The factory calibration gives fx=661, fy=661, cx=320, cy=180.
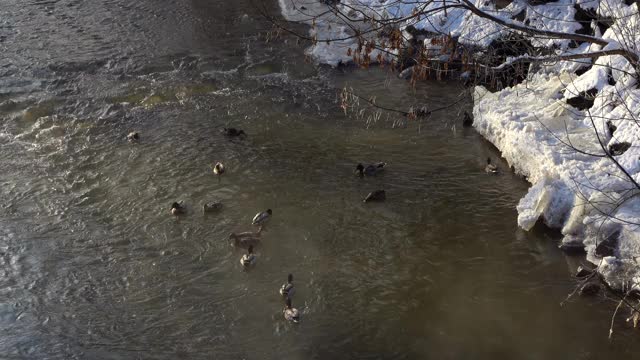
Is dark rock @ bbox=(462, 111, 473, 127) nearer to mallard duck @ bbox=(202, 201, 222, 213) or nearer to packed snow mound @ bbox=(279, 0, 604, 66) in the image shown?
packed snow mound @ bbox=(279, 0, 604, 66)

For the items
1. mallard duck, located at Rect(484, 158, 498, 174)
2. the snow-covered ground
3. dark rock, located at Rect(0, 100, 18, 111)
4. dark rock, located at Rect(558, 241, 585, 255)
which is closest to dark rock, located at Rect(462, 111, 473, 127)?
the snow-covered ground

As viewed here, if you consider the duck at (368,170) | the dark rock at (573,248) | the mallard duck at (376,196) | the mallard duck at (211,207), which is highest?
the duck at (368,170)

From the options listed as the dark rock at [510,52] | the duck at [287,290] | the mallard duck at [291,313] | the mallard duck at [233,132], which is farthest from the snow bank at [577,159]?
the mallard duck at [233,132]

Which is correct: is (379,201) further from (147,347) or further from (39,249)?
(39,249)

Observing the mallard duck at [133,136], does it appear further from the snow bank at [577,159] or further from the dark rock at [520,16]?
the dark rock at [520,16]

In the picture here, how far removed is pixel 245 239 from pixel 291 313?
192 cm

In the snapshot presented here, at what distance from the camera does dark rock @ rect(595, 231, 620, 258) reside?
10.2 m

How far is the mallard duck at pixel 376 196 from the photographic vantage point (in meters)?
12.0

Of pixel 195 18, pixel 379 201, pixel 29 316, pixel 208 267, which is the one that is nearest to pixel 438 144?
pixel 379 201

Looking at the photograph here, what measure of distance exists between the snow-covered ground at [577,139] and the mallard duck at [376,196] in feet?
7.79

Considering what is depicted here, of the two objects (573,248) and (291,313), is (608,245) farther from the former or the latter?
(291,313)

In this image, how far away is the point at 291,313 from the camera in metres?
9.27

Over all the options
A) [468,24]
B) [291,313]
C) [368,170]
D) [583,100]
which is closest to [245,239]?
[291,313]

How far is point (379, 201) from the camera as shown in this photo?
1201 cm
